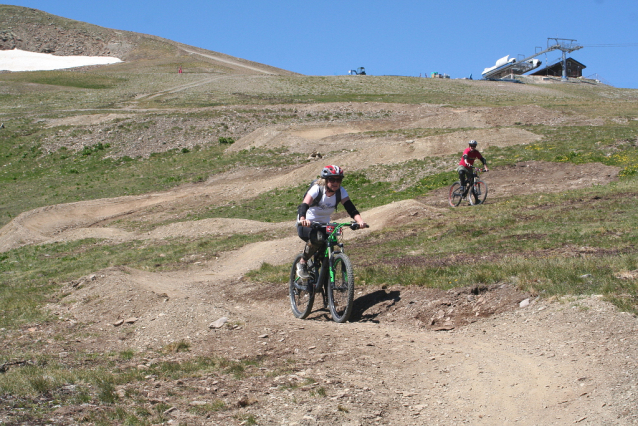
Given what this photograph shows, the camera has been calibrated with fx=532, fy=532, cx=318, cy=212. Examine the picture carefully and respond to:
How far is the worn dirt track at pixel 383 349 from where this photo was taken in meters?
4.92

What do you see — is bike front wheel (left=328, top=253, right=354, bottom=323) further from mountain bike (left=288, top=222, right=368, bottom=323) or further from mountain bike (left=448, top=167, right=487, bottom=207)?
mountain bike (left=448, top=167, right=487, bottom=207)

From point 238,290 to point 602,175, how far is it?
50.4 feet

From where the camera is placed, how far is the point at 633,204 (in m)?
14.1

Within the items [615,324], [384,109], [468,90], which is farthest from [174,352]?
[468,90]

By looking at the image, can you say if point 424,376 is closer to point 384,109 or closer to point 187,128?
point 187,128

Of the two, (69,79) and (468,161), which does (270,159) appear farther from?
(69,79)

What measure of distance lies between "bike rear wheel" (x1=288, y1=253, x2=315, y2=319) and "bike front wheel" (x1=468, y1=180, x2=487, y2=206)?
10018mm

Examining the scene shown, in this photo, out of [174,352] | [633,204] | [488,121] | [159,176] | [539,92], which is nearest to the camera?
[174,352]

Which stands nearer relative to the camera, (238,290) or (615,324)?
(615,324)

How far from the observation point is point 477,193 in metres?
17.6

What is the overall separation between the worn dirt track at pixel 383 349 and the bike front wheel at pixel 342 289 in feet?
1.06

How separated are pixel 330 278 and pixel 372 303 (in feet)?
3.41

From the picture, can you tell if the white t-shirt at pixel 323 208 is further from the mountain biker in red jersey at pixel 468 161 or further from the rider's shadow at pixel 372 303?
the mountain biker in red jersey at pixel 468 161

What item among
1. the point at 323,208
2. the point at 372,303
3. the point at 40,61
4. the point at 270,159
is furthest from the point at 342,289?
the point at 40,61
